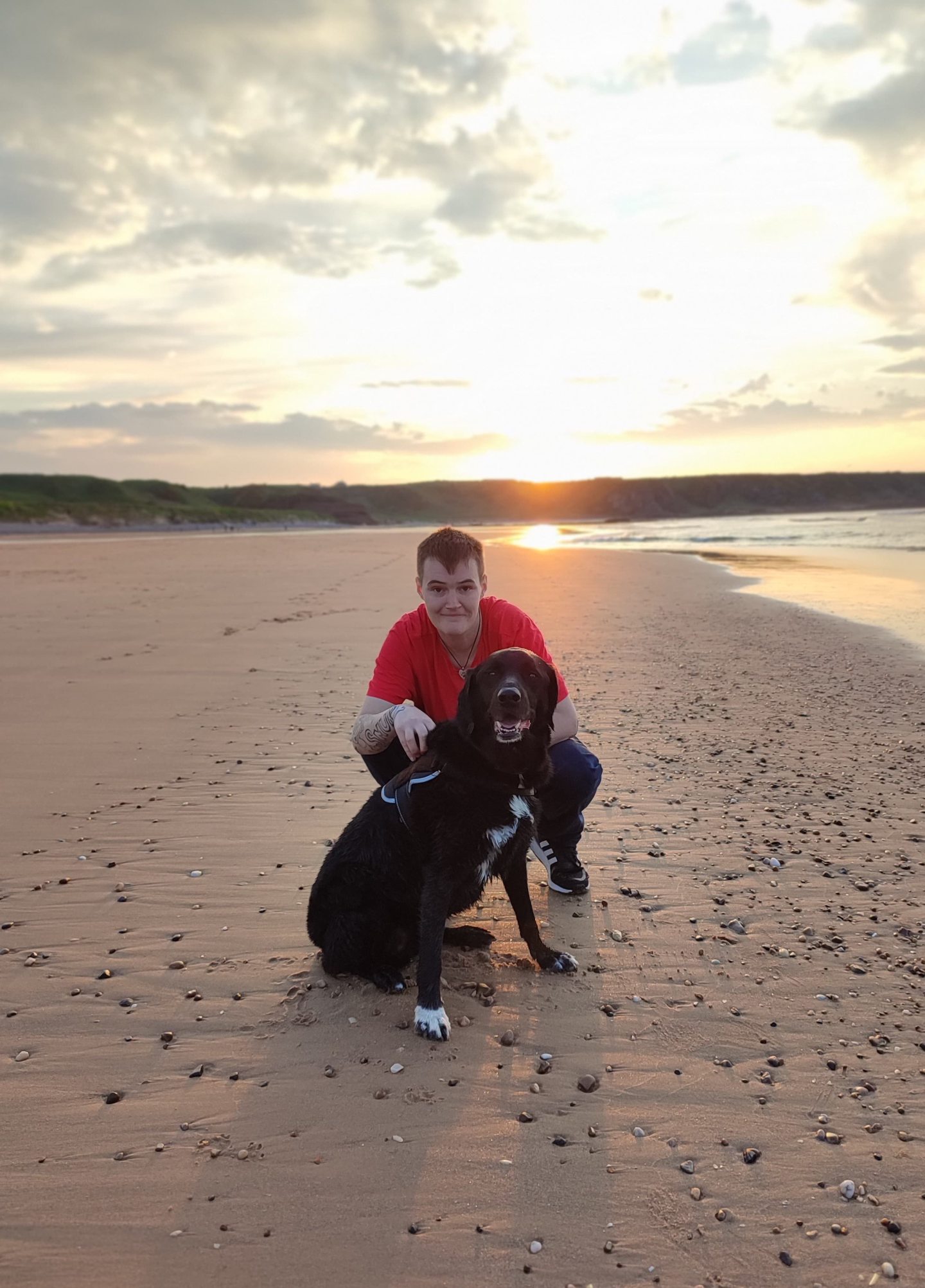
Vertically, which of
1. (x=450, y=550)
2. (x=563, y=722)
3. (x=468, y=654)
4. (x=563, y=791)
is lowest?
(x=563, y=791)

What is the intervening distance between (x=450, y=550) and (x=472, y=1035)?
2015 mm

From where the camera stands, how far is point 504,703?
3.24 meters

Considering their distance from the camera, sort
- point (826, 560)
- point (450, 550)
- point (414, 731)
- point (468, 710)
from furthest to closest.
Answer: point (826, 560)
point (450, 550)
point (414, 731)
point (468, 710)

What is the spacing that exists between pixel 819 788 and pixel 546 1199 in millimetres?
3840

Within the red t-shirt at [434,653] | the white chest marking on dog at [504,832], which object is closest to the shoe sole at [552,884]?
the white chest marking on dog at [504,832]

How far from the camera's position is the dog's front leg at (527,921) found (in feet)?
11.6

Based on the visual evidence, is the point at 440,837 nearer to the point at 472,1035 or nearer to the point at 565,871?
the point at 472,1035

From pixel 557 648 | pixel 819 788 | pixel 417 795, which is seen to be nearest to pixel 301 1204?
pixel 417 795

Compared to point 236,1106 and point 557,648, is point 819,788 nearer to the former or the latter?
point 236,1106

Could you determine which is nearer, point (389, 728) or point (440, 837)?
point (440, 837)

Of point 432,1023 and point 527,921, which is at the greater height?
point 527,921

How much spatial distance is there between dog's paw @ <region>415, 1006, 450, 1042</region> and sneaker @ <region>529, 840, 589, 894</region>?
3.99 feet

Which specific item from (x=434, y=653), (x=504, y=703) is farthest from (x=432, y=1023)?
(x=434, y=653)

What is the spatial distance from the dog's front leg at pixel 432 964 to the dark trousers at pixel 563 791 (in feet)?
3.21
